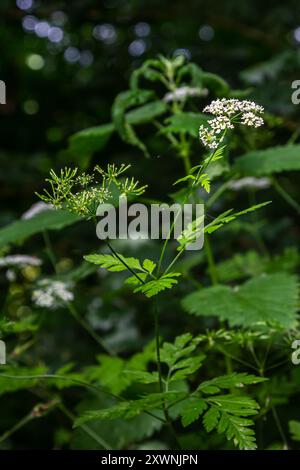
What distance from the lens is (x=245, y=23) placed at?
3.04 metres

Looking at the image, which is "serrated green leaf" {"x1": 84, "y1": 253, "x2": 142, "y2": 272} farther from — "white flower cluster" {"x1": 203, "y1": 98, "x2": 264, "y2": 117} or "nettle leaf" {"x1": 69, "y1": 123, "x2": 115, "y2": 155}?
"nettle leaf" {"x1": 69, "y1": 123, "x2": 115, "y2": 155}

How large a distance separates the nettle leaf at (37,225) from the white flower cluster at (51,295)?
15 centimetres

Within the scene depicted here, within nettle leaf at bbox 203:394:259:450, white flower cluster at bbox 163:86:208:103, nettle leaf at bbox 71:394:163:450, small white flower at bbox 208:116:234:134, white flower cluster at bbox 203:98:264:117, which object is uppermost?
white flower cluster at bbox 163:86:208:103

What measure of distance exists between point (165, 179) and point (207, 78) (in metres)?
1.39

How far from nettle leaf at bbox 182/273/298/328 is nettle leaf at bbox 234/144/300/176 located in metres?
0.26

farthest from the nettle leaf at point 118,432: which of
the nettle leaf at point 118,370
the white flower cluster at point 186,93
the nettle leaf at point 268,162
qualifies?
the white flower cluster at point 186,93

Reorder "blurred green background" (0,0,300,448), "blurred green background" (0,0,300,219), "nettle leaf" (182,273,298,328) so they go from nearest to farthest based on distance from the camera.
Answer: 1. "nettle leaf" (182,273,298,328)
2. "blurred green background" (0,0,300,448)
3. "blurred green background" (0,0,300,219)

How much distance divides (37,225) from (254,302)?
58 centimetres

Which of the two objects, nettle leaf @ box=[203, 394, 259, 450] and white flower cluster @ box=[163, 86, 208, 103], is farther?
white flower cluster @ box=[163, 86, 208, 103]

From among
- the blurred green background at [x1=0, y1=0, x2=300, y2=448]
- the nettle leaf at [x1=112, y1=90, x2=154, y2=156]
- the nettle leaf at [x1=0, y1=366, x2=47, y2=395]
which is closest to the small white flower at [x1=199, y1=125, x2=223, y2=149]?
the nettle leaf at [x1=112, y1=90, x2=154, y2=156]

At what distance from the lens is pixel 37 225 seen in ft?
4.31

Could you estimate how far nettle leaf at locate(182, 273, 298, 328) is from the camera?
1045 millimetres

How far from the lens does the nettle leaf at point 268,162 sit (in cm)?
128

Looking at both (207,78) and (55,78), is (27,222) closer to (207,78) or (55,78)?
(207,78)
